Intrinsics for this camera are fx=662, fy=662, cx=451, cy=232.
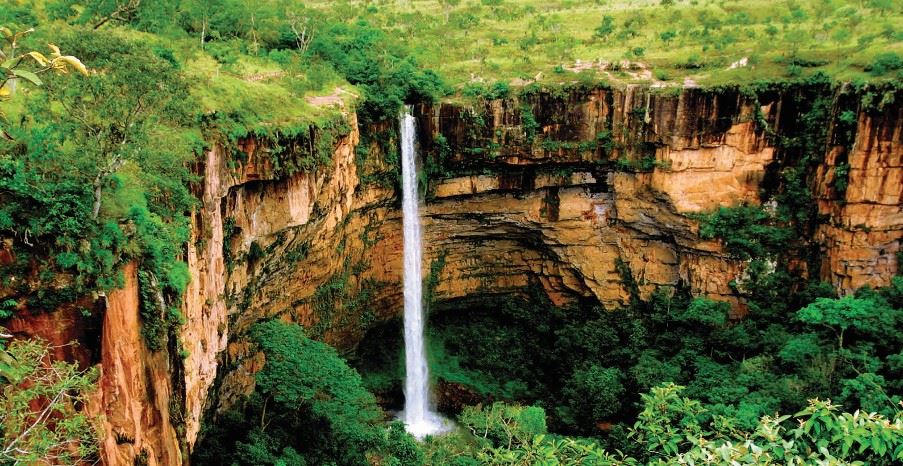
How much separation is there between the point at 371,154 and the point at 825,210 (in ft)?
41.1

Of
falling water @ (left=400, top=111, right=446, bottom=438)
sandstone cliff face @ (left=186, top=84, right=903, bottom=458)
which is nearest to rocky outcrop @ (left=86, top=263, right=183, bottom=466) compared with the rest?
sandstone cliff face @ (left=186, top=84, right=903, bottom=458)

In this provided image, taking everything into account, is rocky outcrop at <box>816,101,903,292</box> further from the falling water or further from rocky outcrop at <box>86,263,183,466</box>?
rocky outcrop at <box>86,263,183,466</box>

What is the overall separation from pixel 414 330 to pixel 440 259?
2508mm

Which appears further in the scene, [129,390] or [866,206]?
[866,206]

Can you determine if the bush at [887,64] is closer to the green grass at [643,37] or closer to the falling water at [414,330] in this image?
the green grass at [643,37]

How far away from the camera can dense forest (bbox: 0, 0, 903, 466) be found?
7.12m

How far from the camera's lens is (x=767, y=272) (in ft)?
62.8

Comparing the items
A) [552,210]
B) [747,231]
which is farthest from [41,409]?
[747,231]

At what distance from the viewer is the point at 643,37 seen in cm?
2456

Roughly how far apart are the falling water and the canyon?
43 cm

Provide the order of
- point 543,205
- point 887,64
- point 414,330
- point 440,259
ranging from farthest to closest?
point 440,259 < point 414,330 < point 543,205 < point 887,64

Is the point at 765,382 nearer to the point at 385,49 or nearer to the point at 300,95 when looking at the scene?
the point at 300,95

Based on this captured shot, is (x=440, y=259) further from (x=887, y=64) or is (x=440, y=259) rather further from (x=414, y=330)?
(x=887, y=64)

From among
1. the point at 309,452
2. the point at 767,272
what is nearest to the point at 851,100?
the point at 767,272
